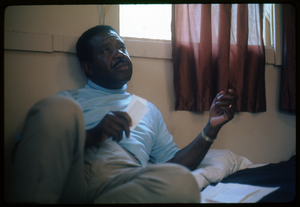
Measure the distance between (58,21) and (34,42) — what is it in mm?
146

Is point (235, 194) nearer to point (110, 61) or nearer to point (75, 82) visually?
point (110, 61)

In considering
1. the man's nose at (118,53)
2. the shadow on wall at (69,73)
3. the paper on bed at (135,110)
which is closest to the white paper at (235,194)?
the paper on bed at (135,110)

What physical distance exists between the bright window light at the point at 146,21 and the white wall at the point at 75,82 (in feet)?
0.23

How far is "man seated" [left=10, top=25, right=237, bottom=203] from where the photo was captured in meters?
0.46

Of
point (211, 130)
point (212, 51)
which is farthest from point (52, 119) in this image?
point (212, 51)

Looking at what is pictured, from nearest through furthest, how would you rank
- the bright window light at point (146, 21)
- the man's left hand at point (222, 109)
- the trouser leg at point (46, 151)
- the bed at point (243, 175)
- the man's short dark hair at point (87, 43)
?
the trouser leg at point (46, 151) < the bed at point (243, 175) < the man's left hand at point (222, 109) < the man's short dark hair at point (87, 43) < the bright window light at point (146, 21)

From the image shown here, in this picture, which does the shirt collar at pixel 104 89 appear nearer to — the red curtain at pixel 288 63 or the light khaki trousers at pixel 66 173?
the light khaki trousers at pixel 66 173

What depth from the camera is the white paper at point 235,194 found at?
623 mm

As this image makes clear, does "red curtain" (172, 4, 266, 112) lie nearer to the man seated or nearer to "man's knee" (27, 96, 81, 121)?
the man seated

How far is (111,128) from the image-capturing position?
0.58 metres

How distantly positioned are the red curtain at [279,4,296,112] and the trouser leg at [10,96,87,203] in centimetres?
127

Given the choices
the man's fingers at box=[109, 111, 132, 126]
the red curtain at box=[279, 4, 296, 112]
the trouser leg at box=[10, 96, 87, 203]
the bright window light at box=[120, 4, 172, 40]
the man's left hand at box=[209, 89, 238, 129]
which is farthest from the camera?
the red curtain at box=[279, 4, 296, 112]

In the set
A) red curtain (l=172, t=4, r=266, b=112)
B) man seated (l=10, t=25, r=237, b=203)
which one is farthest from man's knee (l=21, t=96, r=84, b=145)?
red curtain (l=172, t=4, r=266, b=112)

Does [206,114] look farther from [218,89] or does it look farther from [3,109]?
[3,109]
